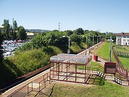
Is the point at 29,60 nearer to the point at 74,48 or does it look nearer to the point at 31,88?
the point at 31,88

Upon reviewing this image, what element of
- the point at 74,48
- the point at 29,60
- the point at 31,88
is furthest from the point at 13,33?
the point at 31,88

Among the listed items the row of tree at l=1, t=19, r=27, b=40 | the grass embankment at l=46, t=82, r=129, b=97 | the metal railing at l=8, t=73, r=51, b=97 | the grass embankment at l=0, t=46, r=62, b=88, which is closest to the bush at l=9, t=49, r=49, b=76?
the grass embankment at l=0, t=46, r=62, b=88

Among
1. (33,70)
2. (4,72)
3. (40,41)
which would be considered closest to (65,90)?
(4,72)

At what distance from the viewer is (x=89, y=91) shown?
20750 mm

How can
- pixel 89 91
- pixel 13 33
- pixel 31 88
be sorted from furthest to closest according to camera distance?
pixel 13 33, pixel 31 88, pixel 89 91

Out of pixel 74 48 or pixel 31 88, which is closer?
pixel 31 88

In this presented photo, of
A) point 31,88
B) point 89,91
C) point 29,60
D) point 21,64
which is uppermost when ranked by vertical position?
point 29,60

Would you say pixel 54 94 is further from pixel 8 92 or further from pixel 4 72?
pixel 4 72

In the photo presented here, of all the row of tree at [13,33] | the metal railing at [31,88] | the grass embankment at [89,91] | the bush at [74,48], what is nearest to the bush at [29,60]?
the metal railing at [31,88]

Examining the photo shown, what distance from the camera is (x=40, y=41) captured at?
40.2m

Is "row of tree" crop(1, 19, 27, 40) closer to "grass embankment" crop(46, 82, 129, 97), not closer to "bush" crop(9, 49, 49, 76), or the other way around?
"bush" crop(9, 49, 49, 76)

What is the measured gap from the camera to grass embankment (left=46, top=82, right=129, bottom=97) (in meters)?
19.6

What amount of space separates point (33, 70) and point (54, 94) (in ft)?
34.0

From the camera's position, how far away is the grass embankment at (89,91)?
19625 millimetres
